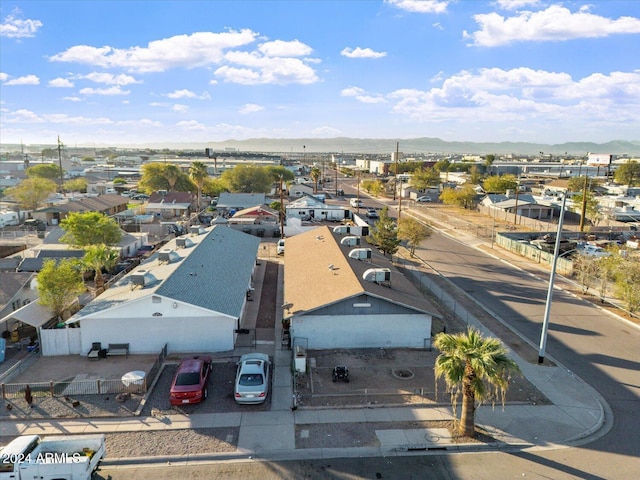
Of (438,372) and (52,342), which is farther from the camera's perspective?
(52,342)

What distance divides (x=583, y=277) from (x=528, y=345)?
45.7ft

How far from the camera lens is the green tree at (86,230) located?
36469 millimetres

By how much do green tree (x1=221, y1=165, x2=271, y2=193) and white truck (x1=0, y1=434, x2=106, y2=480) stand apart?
279ft

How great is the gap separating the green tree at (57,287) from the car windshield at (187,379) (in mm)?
11285

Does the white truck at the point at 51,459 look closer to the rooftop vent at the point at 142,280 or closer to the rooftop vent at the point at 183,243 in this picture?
the rooftop vent at the point at 142,280

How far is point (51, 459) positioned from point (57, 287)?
45.9 feet

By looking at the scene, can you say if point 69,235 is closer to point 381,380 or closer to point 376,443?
point 381,380

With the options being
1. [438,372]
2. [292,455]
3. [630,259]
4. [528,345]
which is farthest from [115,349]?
[630,259]

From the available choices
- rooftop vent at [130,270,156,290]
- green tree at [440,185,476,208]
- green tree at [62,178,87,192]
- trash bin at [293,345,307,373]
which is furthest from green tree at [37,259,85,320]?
green tree at [62,178,87,192]

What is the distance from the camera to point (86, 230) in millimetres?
36750

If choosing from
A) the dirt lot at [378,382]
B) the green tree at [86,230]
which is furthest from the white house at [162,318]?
the green tree at [86,230]

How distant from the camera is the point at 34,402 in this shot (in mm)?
18578

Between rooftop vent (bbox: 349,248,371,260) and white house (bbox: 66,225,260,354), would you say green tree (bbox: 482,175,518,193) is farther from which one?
white house (bbox: 66,225,260,354)

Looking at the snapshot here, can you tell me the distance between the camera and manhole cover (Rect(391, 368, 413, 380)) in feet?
68.8
